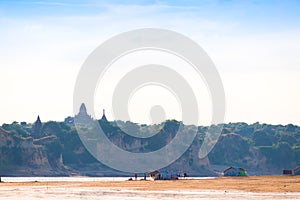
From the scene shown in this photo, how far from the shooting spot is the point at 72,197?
7850cm

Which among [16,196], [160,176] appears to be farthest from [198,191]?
[160,176]

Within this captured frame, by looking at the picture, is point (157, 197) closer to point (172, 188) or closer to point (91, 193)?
point (91, 193)

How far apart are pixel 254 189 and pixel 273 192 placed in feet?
20.7

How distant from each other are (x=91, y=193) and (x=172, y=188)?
1428 centimetres

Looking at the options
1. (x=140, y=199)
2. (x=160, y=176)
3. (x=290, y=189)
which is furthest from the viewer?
(x=160, y=176)

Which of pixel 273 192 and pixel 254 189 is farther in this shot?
pixel 254 189

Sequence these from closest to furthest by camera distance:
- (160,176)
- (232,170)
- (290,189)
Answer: (290,189)
(160,176)
(232,170)

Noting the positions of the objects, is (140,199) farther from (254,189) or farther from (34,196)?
(254,189)

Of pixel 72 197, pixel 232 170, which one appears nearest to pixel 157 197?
pixel 72 197

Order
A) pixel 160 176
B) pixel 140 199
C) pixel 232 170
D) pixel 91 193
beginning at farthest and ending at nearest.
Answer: pixel 232 170 < pixel 160 176 < pixel 91 193 < pixel 140 199

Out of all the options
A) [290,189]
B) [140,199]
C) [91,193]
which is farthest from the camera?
[290,189]

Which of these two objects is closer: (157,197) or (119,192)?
(157,197)

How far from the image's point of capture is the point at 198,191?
90562mm

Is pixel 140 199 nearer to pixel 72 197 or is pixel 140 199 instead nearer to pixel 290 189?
pixel 72 197
